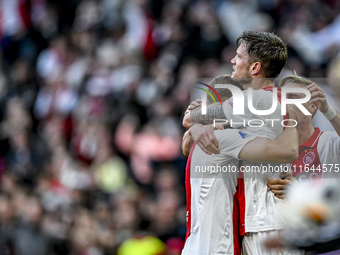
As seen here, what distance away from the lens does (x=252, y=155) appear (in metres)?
2.21

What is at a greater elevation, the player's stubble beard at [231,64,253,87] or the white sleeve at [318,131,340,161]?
the player's stubble beard at [231,64,253,87]

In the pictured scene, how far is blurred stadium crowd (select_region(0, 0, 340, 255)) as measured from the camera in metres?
5.16

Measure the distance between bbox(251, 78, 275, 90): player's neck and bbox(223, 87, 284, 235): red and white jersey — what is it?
46 millimetres

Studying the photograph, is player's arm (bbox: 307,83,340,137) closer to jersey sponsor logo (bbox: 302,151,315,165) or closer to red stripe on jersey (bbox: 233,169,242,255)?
jersey sponsor logo (bbox: 302,151,315,165)

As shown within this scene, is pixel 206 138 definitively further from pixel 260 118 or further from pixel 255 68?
pixel 255 68

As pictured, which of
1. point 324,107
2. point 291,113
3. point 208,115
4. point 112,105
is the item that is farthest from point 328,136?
point 112,105

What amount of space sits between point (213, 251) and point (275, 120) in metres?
0.77

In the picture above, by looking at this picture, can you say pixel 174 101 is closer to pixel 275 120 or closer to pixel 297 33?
pixel 297 33

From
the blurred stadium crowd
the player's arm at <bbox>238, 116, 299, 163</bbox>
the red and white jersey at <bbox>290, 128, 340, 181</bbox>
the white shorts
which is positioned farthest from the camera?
the blurred stadium crowd

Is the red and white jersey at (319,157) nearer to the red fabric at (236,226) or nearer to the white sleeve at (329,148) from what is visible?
the white sleeve at (329,148)

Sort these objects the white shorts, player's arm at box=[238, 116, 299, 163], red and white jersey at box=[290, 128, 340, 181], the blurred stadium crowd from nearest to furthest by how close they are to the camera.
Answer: player's arm at box=[238, 116, 299, 163], the white shorts, red and white jersey at box=[290, 128, 340, 181], the blurred stadium crowd

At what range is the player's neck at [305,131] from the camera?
233 cm

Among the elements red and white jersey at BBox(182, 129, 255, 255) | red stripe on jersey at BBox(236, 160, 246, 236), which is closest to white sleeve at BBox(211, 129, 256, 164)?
red and white jersey at BBox(182, 129, 255, 255)

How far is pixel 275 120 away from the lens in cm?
221
